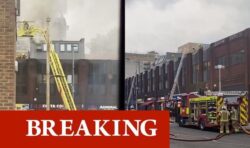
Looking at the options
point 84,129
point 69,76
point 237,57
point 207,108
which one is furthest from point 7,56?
point 237,57

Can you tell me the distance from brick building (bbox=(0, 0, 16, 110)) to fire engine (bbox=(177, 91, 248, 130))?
12.8 metres

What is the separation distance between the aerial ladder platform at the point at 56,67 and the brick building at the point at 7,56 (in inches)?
30.5

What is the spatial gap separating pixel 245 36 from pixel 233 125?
16094mm

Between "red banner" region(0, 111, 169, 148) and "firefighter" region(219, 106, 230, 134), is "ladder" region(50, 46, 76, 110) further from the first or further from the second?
"firefighter" region(219, 106, 230, 134)

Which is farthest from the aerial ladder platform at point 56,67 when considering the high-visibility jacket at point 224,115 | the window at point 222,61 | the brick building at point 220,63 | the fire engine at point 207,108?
the window at point 222,61

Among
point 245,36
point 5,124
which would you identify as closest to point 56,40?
point 5,124

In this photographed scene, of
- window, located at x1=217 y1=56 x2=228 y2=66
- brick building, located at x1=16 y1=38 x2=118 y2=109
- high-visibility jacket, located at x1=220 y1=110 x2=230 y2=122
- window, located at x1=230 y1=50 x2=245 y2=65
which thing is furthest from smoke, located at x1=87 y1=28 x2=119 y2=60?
window, located at x1=217 y1=56 x2=228 y2=66

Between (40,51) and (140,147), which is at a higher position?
(40,51)

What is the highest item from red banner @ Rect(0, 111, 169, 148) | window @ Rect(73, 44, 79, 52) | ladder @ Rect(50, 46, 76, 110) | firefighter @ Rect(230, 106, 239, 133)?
window @ Rect(73, 44, 79, 52)

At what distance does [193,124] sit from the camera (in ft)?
67.9

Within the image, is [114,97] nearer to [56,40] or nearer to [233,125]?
[56,40]

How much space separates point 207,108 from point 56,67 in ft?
40.3

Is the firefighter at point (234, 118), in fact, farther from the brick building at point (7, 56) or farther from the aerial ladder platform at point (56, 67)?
the brick building at point (7, 56)

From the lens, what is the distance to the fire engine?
1850 centimetres
